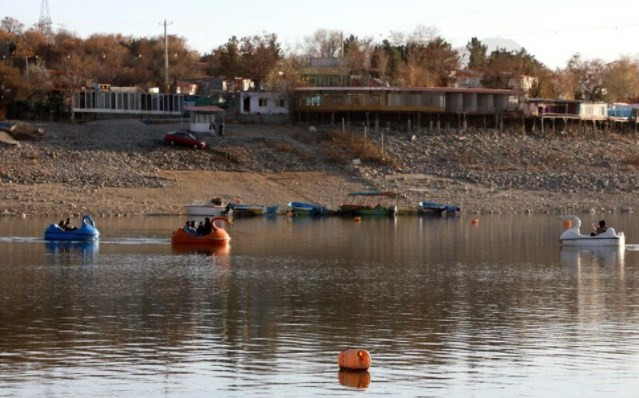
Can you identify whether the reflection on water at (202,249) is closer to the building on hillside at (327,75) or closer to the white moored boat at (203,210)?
the white moored boat at (203,210)

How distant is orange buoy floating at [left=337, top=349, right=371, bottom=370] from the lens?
1072 inches

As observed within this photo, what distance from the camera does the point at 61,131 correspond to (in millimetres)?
90438

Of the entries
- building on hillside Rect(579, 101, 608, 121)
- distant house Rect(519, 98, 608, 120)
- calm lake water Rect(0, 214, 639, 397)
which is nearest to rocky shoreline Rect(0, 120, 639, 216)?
distant house Rect(519, 98, 608, 120)

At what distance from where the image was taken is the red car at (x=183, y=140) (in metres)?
88.1

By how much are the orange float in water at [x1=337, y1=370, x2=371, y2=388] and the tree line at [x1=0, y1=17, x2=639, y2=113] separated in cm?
7503

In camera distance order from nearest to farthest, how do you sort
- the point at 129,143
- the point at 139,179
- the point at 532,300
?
the point at 532,300 < the point at 139,179 < the point at 129,143

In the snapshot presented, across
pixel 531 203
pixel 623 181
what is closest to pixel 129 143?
pixel 531 203

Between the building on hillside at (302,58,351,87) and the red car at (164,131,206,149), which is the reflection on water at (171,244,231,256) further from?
the building on hillside at (302,58,351,87)

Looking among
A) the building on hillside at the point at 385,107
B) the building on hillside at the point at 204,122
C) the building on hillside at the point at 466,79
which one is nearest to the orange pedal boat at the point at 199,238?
the building on hillside at the point at 204,122

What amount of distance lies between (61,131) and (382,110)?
26353 millimetres

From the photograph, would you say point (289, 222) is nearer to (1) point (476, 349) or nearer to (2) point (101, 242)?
(2) point (101, 242)

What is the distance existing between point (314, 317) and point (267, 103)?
225 feet

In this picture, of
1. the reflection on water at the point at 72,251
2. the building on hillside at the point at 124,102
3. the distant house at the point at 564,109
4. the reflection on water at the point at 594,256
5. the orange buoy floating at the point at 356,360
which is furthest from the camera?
the distant house at the point at 564,109

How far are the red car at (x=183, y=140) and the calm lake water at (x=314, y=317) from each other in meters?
28.5
